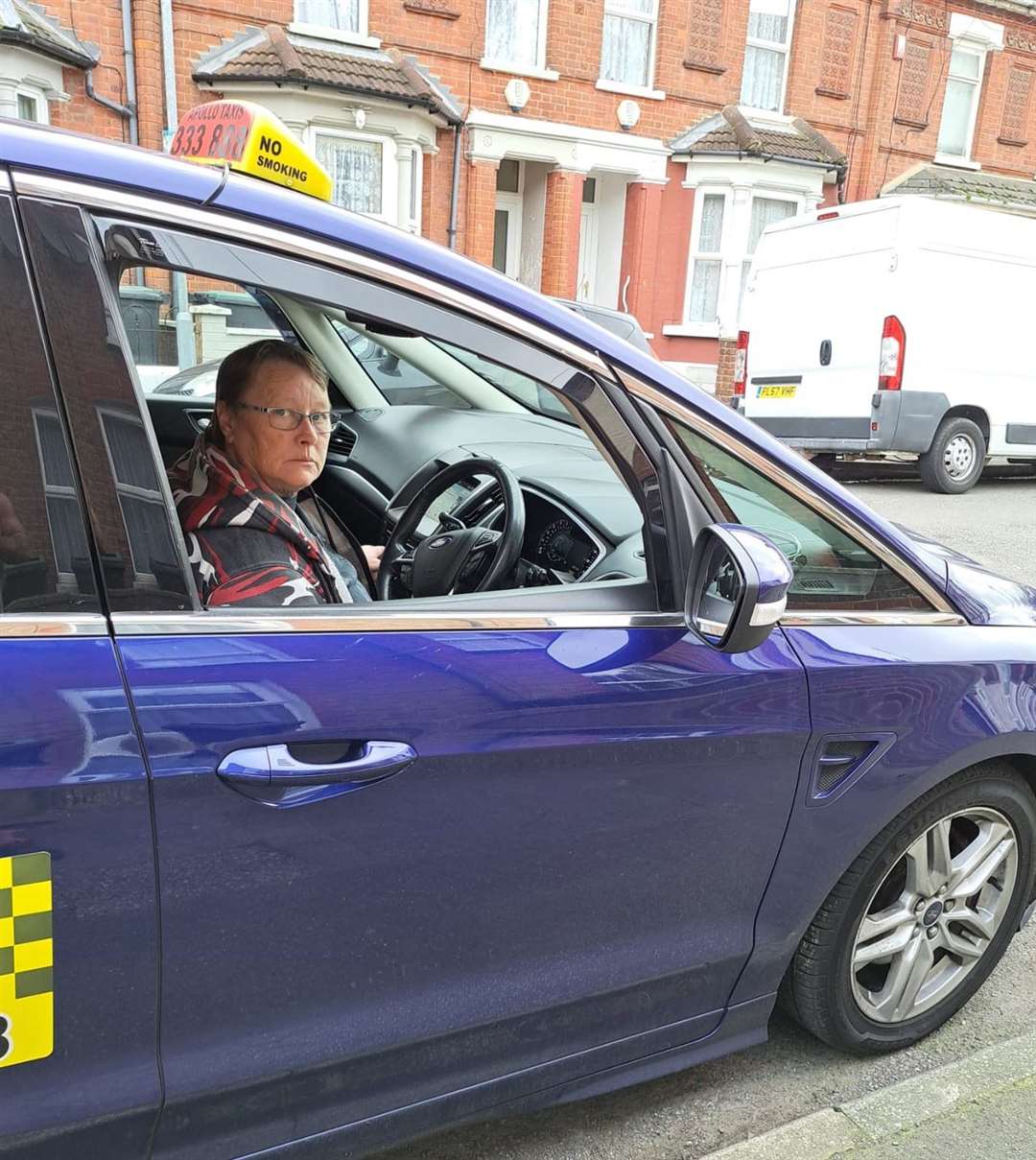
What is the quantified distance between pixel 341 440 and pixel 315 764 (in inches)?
94.1

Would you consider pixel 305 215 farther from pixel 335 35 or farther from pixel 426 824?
pixel 335 35

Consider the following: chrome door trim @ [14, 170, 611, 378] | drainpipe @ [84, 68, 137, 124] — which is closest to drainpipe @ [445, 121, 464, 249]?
drainpipe @ [84, 68, 137, 124]

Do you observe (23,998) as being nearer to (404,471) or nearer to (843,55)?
(404,471)

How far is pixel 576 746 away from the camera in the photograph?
→ 5.08ft

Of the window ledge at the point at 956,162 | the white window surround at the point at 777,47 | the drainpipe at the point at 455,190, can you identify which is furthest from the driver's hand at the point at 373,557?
the window ledge at the point at 956,162

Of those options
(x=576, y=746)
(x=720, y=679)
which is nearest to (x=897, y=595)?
(x=720, y=679)

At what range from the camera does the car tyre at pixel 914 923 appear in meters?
2.02

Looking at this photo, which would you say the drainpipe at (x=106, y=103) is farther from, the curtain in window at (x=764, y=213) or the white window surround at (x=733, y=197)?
the curtain in window at (x=764, y=213)

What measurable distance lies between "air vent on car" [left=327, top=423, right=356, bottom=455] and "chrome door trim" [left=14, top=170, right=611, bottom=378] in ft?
6.80

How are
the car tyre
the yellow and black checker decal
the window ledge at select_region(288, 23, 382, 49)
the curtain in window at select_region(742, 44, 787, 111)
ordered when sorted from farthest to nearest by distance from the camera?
the curtain in window at select_region(742, 44, 787, 111)
the window ledge at select_region(288, 23, 382, 49)
the car tyre
the yellow and black checker decal

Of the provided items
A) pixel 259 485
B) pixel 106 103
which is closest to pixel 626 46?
pixel 106 103

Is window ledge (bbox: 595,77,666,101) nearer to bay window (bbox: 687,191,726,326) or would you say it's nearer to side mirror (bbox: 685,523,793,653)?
bay window (bbox: 687,191,726,326)

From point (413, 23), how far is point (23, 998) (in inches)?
584

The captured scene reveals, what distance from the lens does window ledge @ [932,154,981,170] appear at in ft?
59.2
